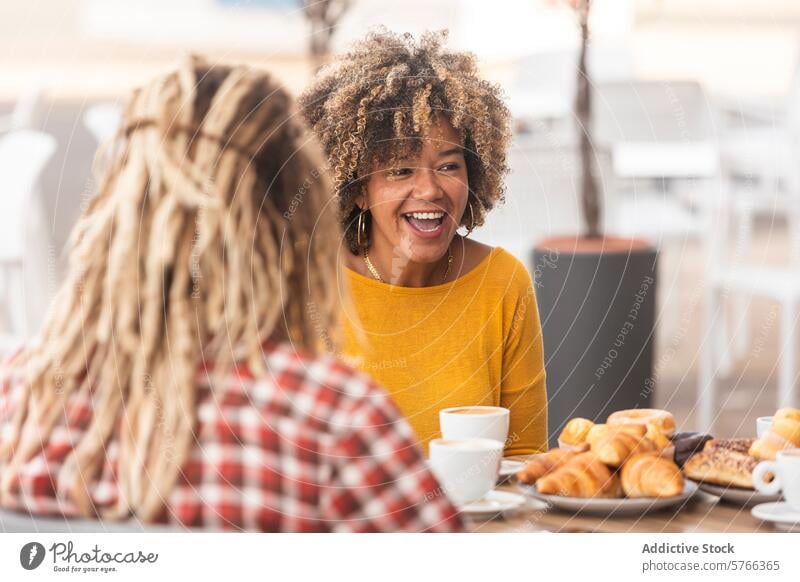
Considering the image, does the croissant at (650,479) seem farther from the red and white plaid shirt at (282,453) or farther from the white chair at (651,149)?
the white chair at (651,149)

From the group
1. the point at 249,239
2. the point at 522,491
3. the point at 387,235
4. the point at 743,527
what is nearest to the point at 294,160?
the point at 249,239

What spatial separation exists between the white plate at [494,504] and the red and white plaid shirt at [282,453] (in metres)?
0.01

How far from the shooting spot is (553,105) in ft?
3.19

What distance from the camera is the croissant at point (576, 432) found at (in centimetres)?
82

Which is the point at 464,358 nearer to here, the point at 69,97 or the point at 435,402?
the point at 435,402

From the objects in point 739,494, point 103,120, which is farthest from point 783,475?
point 103,120

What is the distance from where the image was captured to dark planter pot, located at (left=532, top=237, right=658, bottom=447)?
0.96 metres

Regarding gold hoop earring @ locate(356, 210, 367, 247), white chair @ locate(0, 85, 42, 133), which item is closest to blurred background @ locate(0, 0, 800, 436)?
white chair @ locate(0, 85, 42, 133)

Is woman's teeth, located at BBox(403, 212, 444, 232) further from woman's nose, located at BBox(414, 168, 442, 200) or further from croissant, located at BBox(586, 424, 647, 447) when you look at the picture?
croissant, located at BBox(586, 424, 647, 447)

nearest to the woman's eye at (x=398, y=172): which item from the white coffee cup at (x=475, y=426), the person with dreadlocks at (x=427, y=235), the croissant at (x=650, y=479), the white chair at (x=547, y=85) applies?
the person with dreadlocks at (x=427, y=235)

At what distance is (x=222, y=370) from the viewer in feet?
2.47

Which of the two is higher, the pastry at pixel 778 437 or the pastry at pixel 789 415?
the pastry at pixel 789 415
